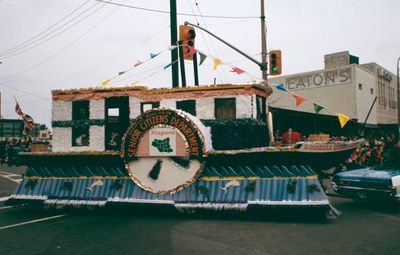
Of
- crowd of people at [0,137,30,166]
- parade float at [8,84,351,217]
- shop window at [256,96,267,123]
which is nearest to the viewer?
parade float at [8,84,351,217]

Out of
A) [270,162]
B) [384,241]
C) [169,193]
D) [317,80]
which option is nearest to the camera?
[384,241]

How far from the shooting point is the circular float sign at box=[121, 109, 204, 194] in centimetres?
863

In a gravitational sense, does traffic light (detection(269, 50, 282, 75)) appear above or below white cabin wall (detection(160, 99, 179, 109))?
above

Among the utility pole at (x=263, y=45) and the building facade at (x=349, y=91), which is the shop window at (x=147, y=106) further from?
the building facade at (x=349, y=91)

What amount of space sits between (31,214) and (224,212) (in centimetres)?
523

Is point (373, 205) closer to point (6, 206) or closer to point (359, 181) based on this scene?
point (359, 181)

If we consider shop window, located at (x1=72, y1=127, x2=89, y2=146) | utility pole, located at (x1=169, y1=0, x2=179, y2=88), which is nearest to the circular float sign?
shop window, located at (x1=72, y1=127, x2=89, y2=146)

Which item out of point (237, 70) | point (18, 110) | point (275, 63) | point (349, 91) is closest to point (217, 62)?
point (237, 70)

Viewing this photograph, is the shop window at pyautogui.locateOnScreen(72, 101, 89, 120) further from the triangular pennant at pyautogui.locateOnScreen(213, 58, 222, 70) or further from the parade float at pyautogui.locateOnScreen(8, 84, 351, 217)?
the triangular pennant at pyautogui.locateOnScreen(213, 58, 222, 70)

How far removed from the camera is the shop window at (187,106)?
9.38 m

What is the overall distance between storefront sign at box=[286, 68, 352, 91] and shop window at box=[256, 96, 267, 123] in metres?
31.0

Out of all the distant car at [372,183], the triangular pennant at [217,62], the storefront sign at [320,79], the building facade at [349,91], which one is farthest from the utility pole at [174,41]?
the storefront sign at [320,79]

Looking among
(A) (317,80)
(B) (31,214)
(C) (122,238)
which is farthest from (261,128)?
(A) (317,80)

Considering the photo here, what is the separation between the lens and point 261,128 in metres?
9.15
